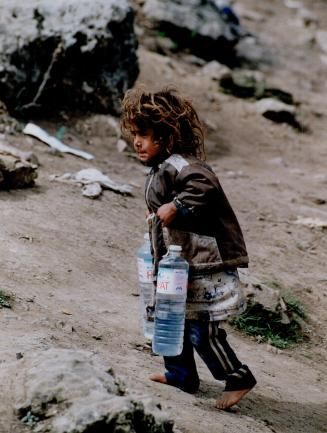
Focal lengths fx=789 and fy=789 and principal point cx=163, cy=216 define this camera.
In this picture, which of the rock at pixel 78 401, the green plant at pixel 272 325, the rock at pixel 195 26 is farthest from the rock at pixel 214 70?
the rock at pixel 78 401

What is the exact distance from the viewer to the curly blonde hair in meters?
3.69

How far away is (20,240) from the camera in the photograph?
226 inches

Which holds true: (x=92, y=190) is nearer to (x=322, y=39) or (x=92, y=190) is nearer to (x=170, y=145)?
(x=170, y=145)

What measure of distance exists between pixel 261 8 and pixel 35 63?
1000 centimetres

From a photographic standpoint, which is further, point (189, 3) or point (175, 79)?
point (189, 3)

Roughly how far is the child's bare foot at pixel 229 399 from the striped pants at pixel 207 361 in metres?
0.02

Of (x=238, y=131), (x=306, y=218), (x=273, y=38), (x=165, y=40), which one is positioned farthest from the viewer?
(x=273, y=38)

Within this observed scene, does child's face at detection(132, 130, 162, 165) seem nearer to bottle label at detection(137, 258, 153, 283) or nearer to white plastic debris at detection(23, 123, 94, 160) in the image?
bottle label at detection(137, 258, 153, 283)

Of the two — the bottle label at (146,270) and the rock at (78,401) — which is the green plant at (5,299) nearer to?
the bottle label at (146,270)

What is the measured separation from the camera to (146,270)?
3910mm

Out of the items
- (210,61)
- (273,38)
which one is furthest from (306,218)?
(273,38)

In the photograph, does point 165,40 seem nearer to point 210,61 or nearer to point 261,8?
point 210,61

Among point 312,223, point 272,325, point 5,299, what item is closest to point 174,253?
point 5,299

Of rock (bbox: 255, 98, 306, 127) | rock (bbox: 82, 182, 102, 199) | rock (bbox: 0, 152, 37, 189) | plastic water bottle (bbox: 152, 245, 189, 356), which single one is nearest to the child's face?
plastic water bottle (bbox: 152, 245, 189, 356)
